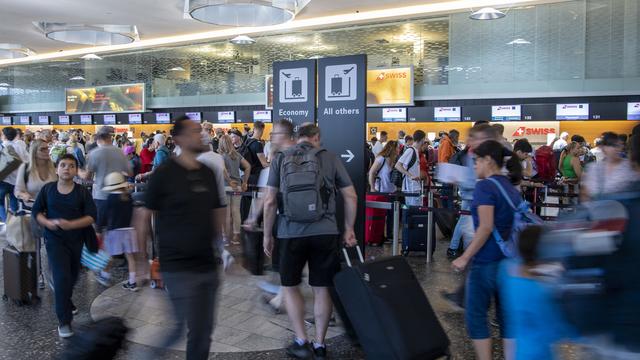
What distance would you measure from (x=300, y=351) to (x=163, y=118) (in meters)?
18.8

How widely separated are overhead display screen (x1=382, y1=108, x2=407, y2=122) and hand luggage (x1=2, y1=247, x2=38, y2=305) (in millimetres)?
12343

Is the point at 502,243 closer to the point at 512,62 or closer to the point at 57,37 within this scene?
the point at 512,62

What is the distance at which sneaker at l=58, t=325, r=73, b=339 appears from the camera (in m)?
4.05

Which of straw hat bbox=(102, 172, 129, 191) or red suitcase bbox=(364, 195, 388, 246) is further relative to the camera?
red suitcase bbox=(364, 195, 388, 246)

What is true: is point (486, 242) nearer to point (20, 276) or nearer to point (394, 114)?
point (20, 276)

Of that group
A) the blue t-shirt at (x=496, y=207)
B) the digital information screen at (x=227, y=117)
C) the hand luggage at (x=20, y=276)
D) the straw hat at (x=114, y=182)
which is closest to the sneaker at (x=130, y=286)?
the hand luggage at (x=20, y=276)

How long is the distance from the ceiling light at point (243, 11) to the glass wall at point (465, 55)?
487 cm

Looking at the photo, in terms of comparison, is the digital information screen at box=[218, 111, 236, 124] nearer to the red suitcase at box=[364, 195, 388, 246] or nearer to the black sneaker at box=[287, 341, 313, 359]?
the red suitcase at box=[364, 195, 388, 246]

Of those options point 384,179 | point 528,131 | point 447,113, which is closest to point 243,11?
point 447,113

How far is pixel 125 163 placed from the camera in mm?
5781

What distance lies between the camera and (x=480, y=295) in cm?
305

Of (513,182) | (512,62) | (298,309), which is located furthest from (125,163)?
(512,62)

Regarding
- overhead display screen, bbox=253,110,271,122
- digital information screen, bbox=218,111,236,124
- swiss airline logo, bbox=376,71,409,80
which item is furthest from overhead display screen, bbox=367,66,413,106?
digital information screen, bbox=218,111,236,124

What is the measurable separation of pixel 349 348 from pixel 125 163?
3.26 meters
